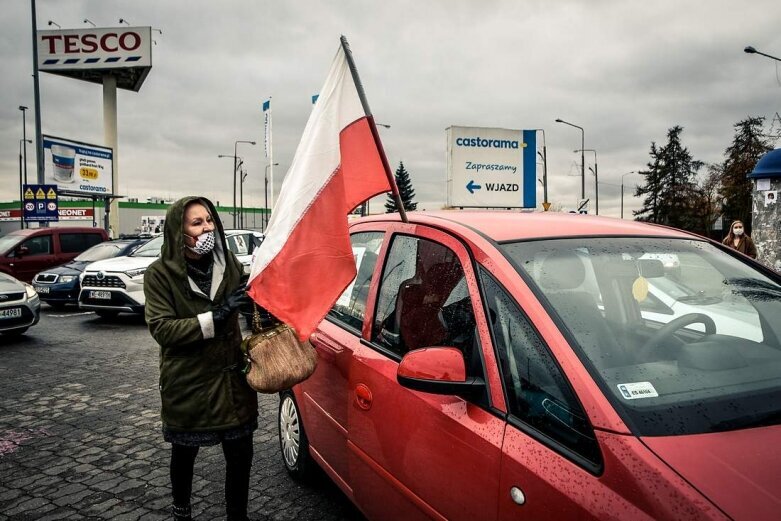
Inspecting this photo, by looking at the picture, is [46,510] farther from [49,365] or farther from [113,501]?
[49,365]

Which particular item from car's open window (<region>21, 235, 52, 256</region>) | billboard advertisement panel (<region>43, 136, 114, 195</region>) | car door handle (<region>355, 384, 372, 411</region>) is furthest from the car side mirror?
billboard advertisement panel (<region>43, 136, 114, 195</region>)

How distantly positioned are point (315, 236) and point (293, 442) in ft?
5.60

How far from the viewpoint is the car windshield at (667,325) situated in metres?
1.68

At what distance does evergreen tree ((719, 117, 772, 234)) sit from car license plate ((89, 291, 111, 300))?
Result: 4567 cm

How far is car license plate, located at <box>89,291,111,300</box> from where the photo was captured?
10711 millimetres

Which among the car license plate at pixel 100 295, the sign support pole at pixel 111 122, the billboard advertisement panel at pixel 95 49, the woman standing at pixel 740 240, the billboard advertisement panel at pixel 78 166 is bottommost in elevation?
the car license plate at pixel 100 295

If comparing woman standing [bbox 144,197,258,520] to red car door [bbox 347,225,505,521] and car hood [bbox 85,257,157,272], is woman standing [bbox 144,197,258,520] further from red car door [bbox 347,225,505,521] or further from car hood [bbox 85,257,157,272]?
car hood [bbox 85,257,157,272]

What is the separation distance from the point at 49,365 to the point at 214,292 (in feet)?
19.6

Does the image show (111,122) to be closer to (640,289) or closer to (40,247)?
(40,247)

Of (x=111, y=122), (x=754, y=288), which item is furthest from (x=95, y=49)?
(x=754, y=288)

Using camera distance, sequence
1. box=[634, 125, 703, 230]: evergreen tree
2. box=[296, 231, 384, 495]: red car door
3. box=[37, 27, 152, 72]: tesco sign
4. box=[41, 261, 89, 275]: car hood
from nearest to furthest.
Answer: box=[296, 231, 384, 495]: red car door < box=[41, 261, 89, 275]: car hood < box=[37, 27, 152, 72]: tesco sign < box=[634, 125, 703, 230]: evergreen tree

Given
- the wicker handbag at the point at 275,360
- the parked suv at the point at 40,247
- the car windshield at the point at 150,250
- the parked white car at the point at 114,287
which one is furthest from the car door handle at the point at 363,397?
the parked suv at the point at 40,247

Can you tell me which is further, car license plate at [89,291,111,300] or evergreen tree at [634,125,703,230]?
evergreen tree at [634,125,703,230]

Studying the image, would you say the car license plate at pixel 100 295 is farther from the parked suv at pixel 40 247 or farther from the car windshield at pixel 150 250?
the parked suv at pixel 40 247
